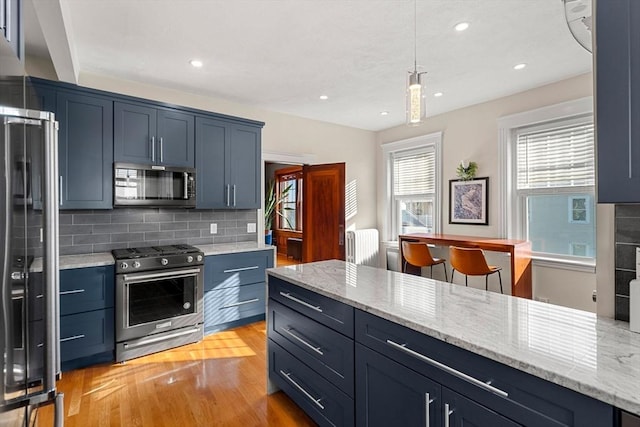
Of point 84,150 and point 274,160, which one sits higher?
point 274,160

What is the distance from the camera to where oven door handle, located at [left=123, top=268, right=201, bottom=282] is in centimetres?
280

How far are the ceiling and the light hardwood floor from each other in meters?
2.53

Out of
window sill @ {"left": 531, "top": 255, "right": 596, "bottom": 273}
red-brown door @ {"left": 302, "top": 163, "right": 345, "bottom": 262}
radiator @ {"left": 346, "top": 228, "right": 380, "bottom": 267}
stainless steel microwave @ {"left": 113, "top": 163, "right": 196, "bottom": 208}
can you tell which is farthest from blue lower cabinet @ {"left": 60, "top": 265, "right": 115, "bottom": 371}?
window sill @ {"left": 531, "top": 255, "right": 596, "bottom": 273}

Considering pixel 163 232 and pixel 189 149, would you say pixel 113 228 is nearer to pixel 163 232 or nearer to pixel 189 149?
pixel 163 232

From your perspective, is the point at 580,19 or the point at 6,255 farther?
the point at 580,19

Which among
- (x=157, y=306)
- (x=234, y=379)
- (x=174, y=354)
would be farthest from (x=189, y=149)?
(x=234, y=379)

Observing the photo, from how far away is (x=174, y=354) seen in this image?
Answer: 9.73ft

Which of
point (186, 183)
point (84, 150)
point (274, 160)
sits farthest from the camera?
point (274, 160)

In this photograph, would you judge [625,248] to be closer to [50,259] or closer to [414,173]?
[50,259]

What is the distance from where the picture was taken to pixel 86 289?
8.70 feet

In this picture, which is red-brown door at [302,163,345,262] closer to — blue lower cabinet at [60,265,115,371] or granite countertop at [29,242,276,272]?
granite countertop at [29,242,276,272]

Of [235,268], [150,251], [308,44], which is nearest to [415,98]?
[308,44]

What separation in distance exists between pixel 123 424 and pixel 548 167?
185 inches

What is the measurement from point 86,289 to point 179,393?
46.2 inches
